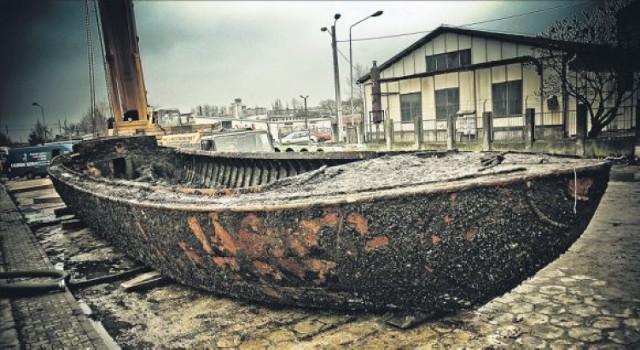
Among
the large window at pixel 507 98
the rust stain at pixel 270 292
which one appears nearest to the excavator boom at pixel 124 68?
the rust stain at pixel 270 292

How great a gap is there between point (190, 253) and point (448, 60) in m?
17.7

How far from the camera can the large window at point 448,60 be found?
58.2ft

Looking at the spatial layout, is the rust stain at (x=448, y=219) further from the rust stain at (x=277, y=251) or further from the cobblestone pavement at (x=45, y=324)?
the cobblestone pavement at (x=45, y=324)

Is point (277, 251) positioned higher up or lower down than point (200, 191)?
lower down

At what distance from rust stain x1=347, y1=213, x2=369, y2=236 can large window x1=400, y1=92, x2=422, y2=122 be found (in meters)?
17.3

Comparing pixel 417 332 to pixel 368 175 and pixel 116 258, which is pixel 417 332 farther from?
pixel 116 258

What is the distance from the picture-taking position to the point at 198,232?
3.09m

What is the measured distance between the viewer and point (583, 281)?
3.44m

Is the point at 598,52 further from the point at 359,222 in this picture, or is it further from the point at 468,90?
the point at 359,222

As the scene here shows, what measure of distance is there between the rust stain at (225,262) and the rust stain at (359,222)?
108 cm

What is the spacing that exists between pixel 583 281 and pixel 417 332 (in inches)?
71.4

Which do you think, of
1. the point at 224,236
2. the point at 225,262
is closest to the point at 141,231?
the point at 225,262

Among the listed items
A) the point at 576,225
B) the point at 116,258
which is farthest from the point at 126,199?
the point at 576,225

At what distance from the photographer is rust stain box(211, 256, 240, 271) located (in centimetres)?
306
